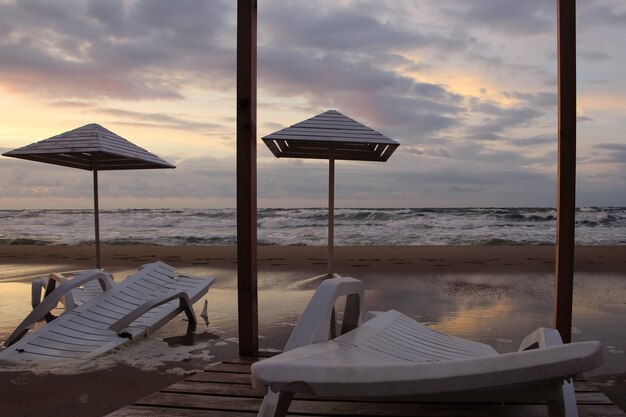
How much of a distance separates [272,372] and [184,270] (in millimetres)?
9589

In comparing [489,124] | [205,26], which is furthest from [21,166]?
[205,26]

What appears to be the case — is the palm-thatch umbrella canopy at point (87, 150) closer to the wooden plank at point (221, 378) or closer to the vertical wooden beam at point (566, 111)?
the wooden plank at point (221, 378)

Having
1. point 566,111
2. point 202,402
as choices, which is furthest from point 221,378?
point 566,111

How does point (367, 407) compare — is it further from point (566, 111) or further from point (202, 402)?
point (566, 111)

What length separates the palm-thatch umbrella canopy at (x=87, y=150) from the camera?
6434mm

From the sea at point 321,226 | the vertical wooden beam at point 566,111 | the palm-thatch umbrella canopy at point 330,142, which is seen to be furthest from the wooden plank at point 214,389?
the sea at point 321,226

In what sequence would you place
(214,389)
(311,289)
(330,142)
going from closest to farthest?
(214,389)
(330,142)
(311,289)

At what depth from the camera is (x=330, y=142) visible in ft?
23.9

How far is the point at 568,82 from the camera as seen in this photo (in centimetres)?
294

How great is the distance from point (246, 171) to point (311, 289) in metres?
4.68

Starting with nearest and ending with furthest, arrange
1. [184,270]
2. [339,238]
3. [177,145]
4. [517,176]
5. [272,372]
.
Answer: [272,372] < [184,270] < [177,145] < [339,238] < [517,176]

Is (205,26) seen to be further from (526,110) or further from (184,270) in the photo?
(526,110)

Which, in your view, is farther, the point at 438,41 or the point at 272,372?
the point at 438,41

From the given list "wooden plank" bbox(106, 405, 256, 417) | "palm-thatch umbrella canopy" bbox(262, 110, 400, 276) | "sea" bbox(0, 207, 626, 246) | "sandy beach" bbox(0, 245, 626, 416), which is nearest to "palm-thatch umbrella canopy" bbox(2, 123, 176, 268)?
"palm-thatch umbrella canopy" bbox(262, 110, 400, 276)
